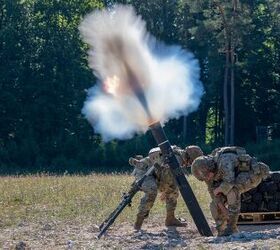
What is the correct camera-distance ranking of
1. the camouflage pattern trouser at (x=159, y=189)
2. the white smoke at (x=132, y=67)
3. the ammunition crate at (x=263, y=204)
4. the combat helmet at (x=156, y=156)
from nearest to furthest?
the white smoke at (x=132, y=67), the camouflage pattern trouser at (x=159, y=189), the combat helmet at (x=156, y=156), the ammunition crate at (x=263, y=204)

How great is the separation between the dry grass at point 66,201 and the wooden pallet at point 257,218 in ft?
6.98

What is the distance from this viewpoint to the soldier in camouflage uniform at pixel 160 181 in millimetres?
15703

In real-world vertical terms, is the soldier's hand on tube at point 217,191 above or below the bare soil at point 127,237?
above

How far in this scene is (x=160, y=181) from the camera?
16.2 metres

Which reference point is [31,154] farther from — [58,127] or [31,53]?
[31,53]

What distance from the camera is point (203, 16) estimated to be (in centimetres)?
4844

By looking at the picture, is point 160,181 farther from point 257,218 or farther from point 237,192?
point 237,192

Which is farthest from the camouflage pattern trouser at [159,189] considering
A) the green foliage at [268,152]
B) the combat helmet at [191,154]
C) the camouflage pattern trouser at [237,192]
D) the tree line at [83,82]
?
the tree line at [83,82]

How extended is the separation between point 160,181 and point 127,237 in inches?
68.2

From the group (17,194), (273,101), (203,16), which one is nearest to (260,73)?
(273,101)

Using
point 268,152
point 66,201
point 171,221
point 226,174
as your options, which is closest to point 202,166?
point 226,174

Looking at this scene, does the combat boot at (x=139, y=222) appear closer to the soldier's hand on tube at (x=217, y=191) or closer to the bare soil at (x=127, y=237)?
the bare soil at (x=127, y=237)

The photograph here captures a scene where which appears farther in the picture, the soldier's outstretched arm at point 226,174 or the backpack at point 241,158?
the backpack at point 241,158

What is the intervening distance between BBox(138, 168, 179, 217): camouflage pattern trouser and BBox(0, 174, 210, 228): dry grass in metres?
1.30
